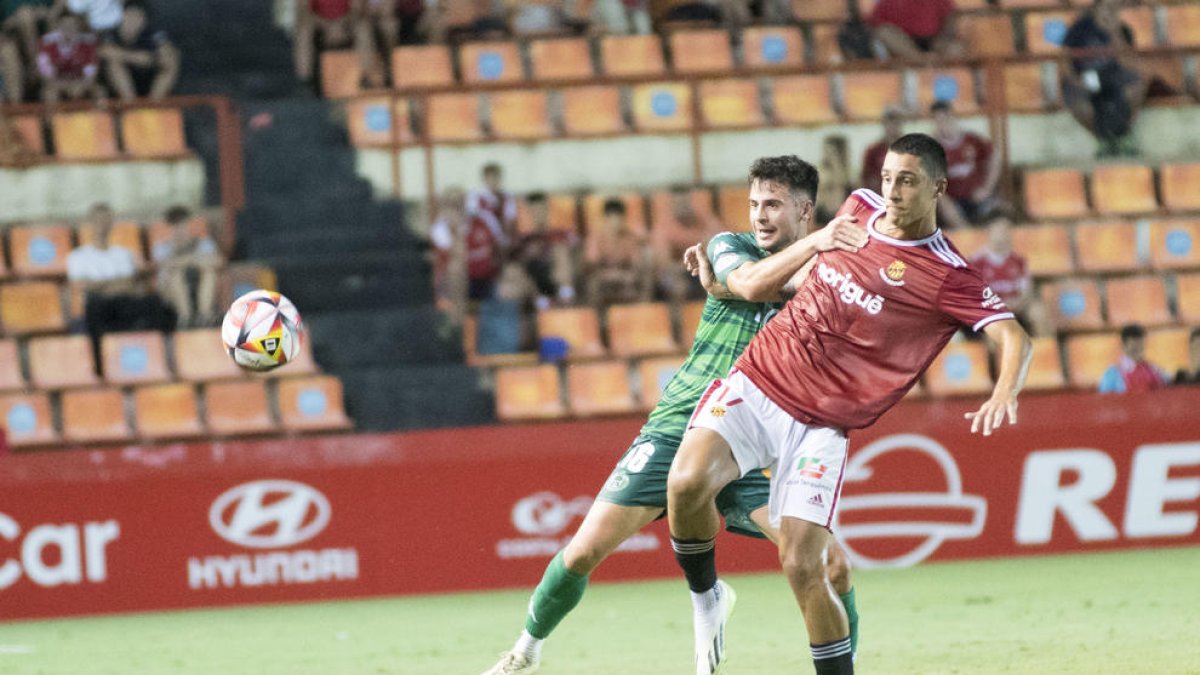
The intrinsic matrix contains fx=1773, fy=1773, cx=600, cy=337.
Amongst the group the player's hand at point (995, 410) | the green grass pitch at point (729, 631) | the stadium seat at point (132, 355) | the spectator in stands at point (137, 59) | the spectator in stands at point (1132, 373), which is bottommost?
the green grass pitch at point (729, 631)

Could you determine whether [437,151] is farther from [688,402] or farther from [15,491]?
[688,402]

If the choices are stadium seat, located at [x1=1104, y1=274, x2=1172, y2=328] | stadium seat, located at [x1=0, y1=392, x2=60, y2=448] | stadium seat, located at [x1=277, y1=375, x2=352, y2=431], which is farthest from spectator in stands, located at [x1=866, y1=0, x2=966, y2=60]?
stadium seat, located at [x1=0, y1=392, x2=60, y2=448]

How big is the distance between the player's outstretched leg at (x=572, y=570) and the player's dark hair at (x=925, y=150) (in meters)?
1.85

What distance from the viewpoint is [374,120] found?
648 inches

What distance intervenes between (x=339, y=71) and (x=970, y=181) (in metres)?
6.05

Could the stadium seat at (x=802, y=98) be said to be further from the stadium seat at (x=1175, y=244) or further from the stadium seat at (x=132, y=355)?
the stadium seat at (x=132, y=355)

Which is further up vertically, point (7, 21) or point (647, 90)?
point (7, 21)

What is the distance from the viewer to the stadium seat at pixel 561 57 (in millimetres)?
16859

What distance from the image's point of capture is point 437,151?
16.2 m

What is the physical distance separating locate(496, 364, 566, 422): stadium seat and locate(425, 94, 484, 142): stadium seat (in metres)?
2.97

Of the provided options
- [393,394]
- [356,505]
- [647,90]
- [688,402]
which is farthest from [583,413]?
[688,402]

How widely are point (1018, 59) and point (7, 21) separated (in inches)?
366

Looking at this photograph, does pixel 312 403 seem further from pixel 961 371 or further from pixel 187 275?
pixel 961 371

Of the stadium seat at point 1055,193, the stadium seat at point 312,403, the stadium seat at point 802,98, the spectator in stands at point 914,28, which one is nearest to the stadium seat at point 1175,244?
the stadium seat at point 1055,193
